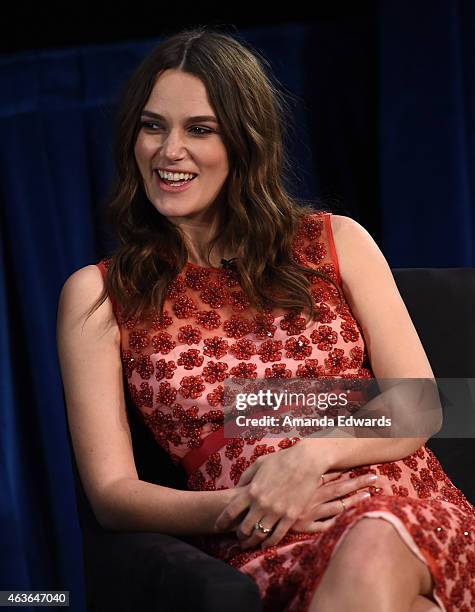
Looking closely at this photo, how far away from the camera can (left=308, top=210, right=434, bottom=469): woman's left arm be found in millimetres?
2041

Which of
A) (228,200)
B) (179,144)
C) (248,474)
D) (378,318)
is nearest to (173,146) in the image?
(179,144)

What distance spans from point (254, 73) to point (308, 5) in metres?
1.04

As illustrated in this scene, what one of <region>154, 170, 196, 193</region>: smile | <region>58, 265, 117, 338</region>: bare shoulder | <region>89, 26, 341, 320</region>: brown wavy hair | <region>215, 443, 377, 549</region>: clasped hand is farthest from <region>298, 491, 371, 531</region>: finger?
<region>154, 170, 196, 193</region>: smile

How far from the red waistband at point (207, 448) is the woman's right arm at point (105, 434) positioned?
0.10 m

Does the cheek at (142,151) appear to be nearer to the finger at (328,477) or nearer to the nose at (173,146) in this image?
the nose at (173,146)

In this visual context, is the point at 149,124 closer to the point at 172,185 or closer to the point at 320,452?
the point at 172,185

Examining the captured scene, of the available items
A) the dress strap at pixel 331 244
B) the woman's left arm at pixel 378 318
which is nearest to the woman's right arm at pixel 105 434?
the woman's left arm at pixel 378 318

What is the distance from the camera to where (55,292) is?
306cm

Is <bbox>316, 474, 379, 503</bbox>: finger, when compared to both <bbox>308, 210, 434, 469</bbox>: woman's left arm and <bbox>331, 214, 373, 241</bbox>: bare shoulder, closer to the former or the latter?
<bbox>308, 210, 434, 469</bbox>: woman's left arm

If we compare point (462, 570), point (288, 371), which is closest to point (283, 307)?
point (288, 371)

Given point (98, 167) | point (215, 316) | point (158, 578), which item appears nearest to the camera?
point (158, 578)

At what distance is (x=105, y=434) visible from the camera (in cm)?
208

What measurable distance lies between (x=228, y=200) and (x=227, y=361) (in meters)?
0.34

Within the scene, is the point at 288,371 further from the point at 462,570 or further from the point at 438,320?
the point at 462,570
